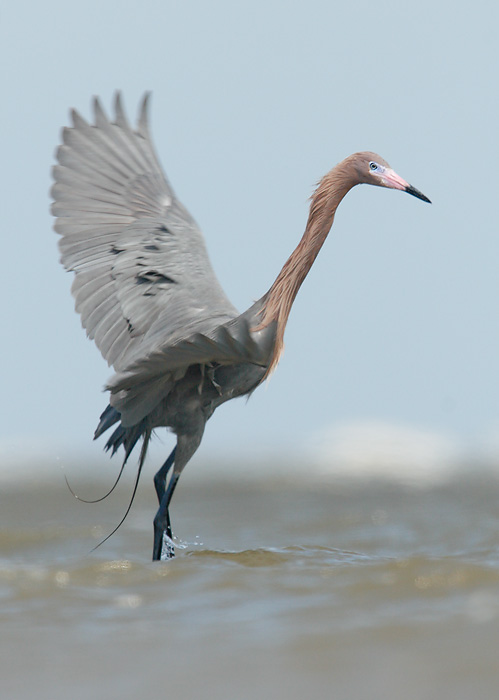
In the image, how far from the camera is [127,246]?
7.59 meters

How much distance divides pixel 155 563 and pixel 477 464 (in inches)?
341

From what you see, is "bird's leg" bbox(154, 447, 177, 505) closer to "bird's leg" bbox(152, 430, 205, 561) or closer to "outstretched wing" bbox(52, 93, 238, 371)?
"bird's leg" bbox(152, 430, 205, 561)

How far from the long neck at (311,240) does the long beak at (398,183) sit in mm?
230

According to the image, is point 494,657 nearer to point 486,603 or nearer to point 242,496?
point 486,603

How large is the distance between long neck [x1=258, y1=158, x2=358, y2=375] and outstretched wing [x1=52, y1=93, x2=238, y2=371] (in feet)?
1.26

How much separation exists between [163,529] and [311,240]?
2.22 metres

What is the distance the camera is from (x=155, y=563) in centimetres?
623

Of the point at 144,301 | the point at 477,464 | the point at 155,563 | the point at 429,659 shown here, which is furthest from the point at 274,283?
the point at 477,464

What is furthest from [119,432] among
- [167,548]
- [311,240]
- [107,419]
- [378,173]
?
[378,173]

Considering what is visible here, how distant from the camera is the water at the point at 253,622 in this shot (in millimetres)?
4250

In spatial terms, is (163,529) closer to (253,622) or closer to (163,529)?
(163,529)

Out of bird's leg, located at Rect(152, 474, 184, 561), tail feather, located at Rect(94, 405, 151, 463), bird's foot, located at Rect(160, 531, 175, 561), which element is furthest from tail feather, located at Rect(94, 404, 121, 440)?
bird's foot, located at Rect(160, 531, 175, 561)

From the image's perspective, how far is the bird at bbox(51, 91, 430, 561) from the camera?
6215 mm

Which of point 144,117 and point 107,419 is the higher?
point 144,117
